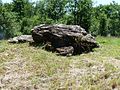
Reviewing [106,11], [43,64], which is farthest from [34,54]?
[106,11]

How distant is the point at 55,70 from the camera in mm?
14969

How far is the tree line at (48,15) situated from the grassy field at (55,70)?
40.4 metres

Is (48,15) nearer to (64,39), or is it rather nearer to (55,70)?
(64,39)

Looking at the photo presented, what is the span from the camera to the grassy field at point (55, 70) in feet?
42.0

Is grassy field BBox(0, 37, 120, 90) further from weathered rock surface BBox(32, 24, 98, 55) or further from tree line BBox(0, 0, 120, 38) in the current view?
tree line BBox(0, 0, 120, 38)

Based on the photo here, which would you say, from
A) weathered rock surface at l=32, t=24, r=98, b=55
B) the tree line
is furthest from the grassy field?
the tree line

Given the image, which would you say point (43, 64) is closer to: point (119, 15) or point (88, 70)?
point (88, 70)

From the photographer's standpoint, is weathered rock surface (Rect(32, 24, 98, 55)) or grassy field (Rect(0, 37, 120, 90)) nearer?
grassy field (Rect(0, 37, 120, 90))

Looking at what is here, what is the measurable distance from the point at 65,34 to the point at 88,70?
4.41m

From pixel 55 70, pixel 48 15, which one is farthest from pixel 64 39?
pixel 48 15

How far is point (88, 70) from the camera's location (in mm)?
14859

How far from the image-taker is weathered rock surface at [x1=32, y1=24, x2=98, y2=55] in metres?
18.6

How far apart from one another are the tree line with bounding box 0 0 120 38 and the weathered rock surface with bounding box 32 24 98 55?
130 ft

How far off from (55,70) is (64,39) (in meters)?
4.06
